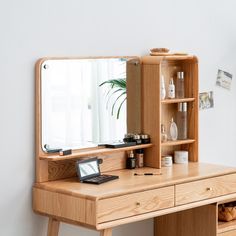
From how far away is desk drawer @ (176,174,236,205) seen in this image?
3.45 meters

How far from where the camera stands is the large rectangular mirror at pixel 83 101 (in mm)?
3352

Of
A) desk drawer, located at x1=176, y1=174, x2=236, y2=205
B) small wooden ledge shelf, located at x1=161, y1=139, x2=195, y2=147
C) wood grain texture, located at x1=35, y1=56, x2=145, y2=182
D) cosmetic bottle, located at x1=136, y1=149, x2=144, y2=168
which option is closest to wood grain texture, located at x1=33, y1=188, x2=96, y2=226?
wood grain texture, located at x1=35, y1=56, x2=145, y2=182

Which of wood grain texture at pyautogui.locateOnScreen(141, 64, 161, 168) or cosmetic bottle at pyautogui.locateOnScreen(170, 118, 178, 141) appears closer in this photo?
wood grain texture at pyautogui.locateOnScreen(141, 64, 161, 168)

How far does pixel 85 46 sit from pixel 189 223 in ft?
3.91

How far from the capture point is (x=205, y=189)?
3557 millimetres

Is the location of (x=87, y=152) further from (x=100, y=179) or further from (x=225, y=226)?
(x=225, y=226)

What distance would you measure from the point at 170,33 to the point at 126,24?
0.36m

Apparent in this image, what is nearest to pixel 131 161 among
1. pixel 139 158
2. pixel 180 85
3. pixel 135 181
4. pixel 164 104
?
pixel 139 158

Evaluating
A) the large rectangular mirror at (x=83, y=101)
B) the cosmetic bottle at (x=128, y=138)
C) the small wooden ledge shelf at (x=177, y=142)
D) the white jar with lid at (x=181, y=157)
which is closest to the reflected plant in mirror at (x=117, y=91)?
the large rectangular mirror at (x=83, y=101)

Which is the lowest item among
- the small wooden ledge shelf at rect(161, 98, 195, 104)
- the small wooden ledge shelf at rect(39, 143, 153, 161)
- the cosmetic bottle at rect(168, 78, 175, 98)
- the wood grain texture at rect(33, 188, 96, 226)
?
the wood grain texture at rect(33, 188, 96, 226)

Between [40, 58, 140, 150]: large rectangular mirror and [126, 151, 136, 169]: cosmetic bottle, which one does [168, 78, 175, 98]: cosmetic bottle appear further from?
[126, 151, 136, 169]: cosmetic bottle

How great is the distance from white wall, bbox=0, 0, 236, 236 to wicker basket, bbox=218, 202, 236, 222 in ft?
1.35

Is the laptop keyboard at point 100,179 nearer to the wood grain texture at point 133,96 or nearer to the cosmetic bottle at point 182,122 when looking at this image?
the wood grain texture at point 133,96

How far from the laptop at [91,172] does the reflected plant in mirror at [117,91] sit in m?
Answer: 0.35
